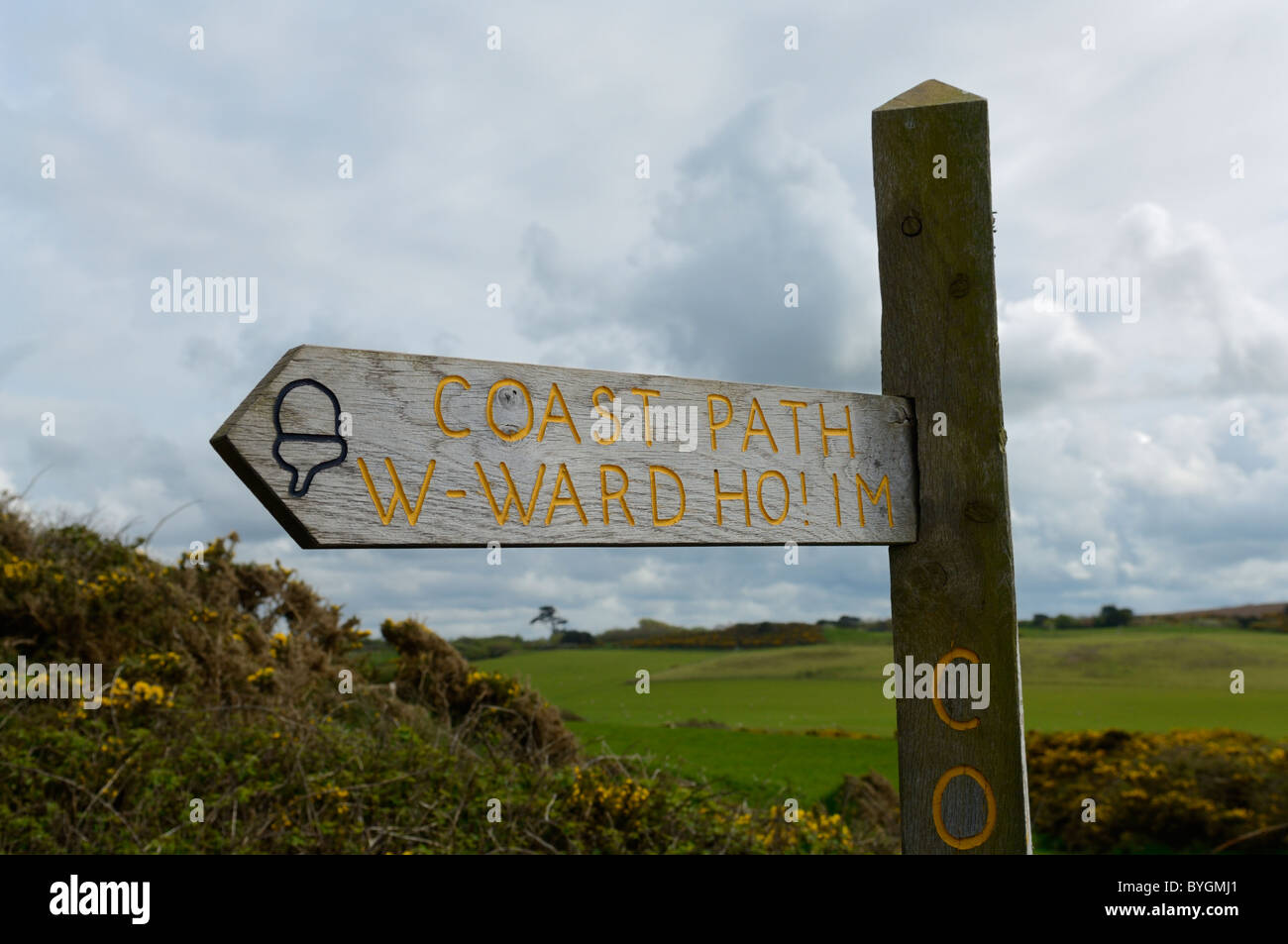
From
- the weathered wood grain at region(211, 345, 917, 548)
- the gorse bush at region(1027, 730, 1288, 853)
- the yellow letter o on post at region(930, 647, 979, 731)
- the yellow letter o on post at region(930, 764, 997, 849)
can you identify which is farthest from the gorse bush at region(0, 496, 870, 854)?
the weathered wood grain at region(211, 345, 917, 548)

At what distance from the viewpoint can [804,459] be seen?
2.35 m

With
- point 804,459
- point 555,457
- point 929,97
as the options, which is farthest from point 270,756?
point 929,97

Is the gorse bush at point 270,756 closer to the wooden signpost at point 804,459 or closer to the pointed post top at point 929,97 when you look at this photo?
the wooden signpost at point 804,459

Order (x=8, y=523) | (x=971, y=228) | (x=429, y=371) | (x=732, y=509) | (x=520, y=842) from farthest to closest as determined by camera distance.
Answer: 1. (x=8, y=523)
2. (x=520, y=842)
3. (x=971, y=228)
4. (x=732, y=509)
5. (x=429, y=371)

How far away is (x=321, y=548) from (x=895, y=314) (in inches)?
67.1

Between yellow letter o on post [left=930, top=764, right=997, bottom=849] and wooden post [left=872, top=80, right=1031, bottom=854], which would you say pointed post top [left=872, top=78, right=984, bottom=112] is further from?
yellow letter o on post [left=930, top=764, right=997, bottom=849]

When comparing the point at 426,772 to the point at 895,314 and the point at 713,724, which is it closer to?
the point at 713,724

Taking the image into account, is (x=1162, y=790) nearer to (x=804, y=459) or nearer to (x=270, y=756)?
(x=804, y=459)

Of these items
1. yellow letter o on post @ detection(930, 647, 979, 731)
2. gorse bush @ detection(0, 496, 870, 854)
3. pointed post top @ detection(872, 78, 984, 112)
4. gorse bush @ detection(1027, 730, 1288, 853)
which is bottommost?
gorse bush @ detection(1027, 730, 1288, 853)

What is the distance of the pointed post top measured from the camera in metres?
2.71

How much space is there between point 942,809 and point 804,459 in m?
1.03

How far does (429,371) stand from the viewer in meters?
1.96

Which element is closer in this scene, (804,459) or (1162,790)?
(804,459)
